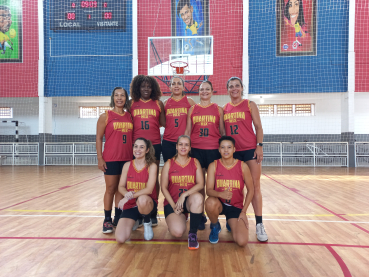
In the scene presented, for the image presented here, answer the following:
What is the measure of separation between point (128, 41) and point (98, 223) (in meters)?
9.69

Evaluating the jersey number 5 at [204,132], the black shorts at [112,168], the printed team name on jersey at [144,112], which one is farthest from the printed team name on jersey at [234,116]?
the black shorts at [112,168]

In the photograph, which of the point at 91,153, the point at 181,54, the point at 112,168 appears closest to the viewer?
the point at 112,168

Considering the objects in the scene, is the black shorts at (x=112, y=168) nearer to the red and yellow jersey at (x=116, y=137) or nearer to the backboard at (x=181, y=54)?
the red and yellow jersey at (x=116, y=137)

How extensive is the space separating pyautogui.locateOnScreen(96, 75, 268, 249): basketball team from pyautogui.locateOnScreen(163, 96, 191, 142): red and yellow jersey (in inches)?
0.5

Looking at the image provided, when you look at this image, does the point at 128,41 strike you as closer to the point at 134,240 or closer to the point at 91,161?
the point at 91,161

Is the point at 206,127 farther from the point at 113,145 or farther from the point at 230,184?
the point at 113,145

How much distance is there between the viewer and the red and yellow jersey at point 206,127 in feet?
9.27

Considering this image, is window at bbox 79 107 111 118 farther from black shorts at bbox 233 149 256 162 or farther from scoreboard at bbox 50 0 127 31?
black shorts at bbox 233 149 256 162

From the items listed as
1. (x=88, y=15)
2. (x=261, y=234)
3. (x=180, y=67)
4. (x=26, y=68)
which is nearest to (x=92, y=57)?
(x=88, y=15)

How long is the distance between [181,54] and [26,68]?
23.1 ft

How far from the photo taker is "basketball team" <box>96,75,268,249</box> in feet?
8.27

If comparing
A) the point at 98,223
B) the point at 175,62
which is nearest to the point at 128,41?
the point at 175,62

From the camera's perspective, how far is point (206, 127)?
2.83 m

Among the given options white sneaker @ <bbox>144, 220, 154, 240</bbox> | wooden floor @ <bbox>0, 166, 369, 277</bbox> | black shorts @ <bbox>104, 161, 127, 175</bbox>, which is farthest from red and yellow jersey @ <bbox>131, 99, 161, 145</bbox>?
wooden floor @ <bbox>0, 166, 369, 277</bbox>
